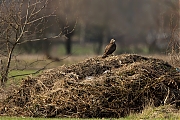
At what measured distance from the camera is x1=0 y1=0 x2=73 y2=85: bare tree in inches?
729

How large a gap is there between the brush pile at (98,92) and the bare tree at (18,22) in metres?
2.38

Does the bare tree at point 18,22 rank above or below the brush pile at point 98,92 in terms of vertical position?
above

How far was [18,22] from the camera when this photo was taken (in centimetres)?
1870

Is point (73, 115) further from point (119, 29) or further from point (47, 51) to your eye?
point (119, 29)

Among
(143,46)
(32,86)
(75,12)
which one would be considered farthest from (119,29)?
(32,86)

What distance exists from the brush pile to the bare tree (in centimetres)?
238

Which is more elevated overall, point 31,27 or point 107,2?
point 107,2

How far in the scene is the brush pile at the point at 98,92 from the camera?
15172 mm

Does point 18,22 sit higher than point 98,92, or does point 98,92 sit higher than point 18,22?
point 18,22

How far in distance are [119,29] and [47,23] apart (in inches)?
451

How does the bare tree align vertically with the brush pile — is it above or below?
above

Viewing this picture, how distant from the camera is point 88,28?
97.3ft

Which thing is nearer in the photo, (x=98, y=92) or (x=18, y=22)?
(x=98, y=92)

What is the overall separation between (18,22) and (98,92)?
18.0 feet
